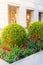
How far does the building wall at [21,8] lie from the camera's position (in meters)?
10.3

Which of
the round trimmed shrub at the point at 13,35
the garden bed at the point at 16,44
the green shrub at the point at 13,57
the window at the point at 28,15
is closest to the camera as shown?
the green shrub at the point at 13,57

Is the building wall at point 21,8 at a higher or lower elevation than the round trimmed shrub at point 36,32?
higher

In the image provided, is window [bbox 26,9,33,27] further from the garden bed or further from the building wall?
the garden bed

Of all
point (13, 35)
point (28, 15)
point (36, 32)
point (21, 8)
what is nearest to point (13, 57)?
point (13, 35)

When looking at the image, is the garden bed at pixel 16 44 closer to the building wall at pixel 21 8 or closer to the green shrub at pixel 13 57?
the green shrub at pixel 13 57

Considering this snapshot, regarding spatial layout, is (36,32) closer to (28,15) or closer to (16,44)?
(16,44)

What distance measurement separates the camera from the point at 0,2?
1012 centimetres

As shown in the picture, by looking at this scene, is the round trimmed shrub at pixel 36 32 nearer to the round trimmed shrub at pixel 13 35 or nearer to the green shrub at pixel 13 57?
the round trimmed shrub at pixel 13 35

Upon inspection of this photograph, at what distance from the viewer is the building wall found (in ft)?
33.7

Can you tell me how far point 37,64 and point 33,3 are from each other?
9028 mm

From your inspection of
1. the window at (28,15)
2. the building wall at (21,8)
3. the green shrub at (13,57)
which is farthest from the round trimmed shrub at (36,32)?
the window at (28,15)

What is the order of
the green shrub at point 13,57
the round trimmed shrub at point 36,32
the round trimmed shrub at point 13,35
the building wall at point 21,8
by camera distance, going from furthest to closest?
the building wall at point 21,8, the round trimmed shrub at point 36,32, the round trimmed shrub at point 13,35, the green shrub at point 13,57

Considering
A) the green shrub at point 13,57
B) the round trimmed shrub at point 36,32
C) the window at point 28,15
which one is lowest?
the green shrub at point 13,57

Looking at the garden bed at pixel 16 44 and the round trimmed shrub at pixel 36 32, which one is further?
the round trimmed shrub at pixel 36 32
